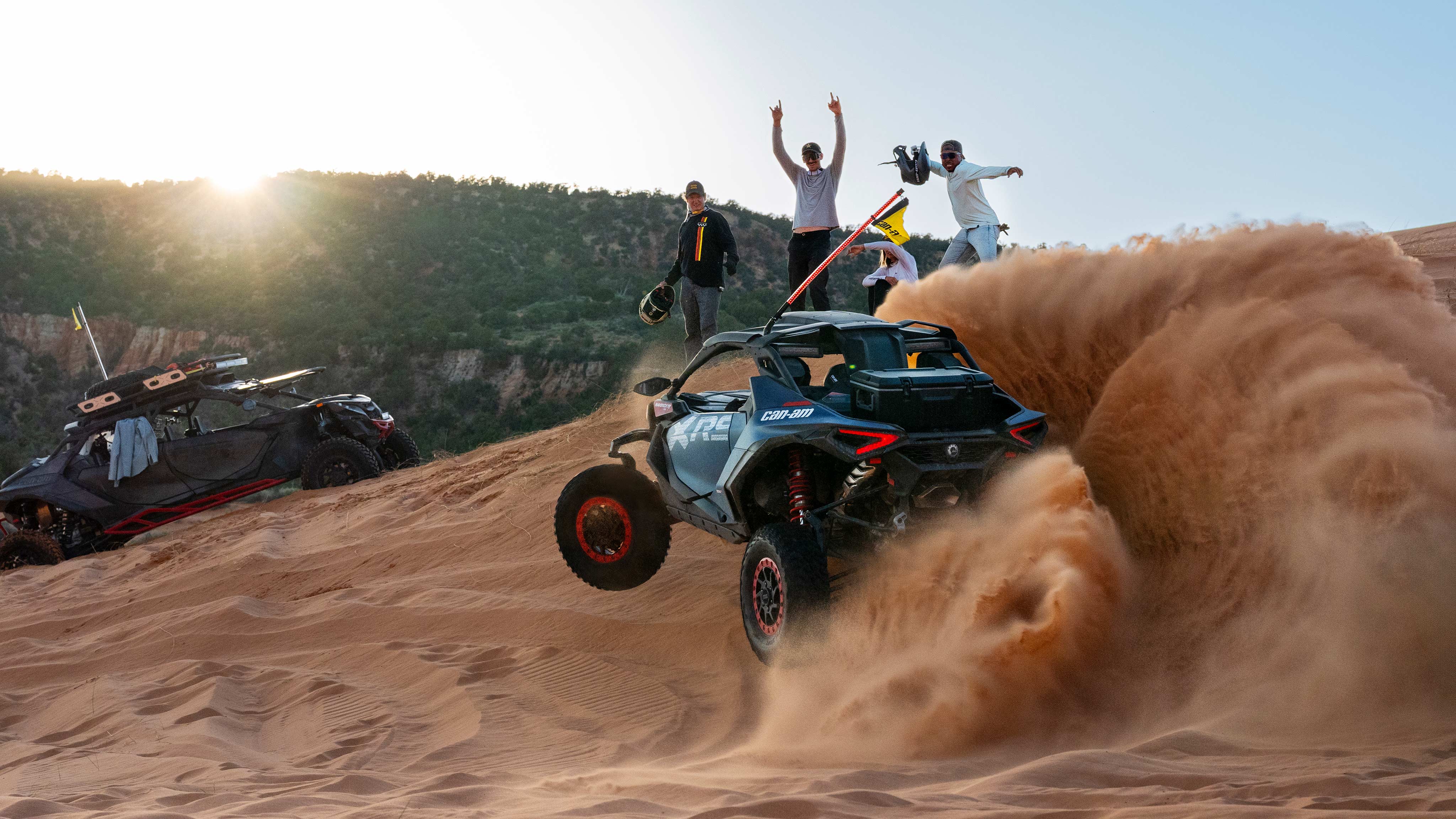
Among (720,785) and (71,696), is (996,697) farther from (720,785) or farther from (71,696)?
(71,696)

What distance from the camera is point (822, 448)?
5.34 m

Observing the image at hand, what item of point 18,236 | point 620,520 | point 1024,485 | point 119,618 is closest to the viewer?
point 1024,485

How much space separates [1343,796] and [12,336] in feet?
140

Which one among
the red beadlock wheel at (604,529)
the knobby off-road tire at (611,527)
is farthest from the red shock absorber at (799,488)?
the red beadlock wheel at (604,529)

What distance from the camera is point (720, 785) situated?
4141mm

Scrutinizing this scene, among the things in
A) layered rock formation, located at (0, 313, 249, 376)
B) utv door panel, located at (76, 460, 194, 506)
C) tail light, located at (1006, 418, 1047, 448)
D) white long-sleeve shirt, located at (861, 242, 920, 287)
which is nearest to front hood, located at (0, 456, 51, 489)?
utv door panel, located at (76, 460, 194, 506)

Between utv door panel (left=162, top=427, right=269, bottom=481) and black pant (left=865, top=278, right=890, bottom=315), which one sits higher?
black pant (left=865, top=278, right=890, bottom=315)

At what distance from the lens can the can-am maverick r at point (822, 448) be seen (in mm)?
5246

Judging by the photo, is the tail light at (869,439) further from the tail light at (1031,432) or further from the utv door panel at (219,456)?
the utv door panel at (219,456)

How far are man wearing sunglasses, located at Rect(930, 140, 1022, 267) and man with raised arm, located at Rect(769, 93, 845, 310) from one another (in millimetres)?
1252

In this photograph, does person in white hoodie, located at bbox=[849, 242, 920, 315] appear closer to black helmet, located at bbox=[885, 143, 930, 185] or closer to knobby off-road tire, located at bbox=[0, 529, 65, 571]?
black helmet, located at bbox=[885, 143, 930, 185]

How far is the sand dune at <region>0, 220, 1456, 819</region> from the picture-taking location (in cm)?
405

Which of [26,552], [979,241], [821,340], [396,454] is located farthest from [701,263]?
[26,552]

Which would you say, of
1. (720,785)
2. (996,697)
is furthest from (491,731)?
(996,697)
